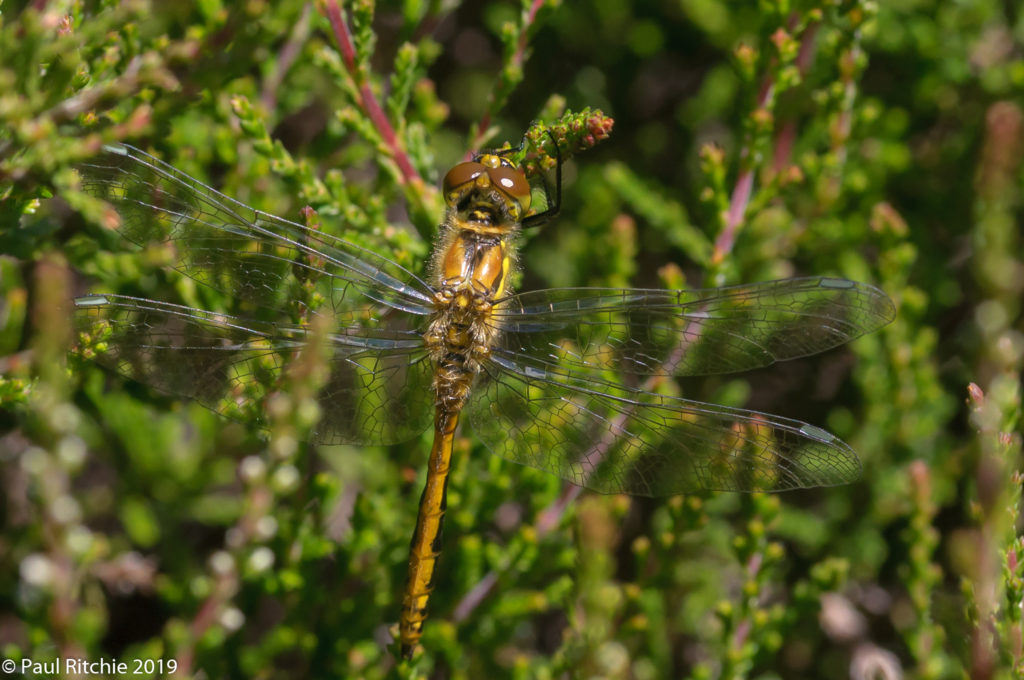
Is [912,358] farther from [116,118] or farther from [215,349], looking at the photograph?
[116,118]

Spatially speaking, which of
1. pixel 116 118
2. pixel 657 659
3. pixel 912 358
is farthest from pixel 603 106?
pixel 657 659

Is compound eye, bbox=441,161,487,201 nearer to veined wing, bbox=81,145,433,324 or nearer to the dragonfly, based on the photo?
the dragonfly

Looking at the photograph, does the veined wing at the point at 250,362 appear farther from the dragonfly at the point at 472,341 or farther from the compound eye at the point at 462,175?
the compound eye at the point at 462,175

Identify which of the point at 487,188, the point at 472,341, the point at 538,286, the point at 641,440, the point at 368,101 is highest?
the point at 538,286

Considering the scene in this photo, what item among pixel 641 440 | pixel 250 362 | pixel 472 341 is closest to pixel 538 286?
pixel 472 341

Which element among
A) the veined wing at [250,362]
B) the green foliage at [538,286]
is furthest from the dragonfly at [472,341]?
the green foliage at [538,286]

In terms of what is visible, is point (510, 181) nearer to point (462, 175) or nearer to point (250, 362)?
point (462, 175)

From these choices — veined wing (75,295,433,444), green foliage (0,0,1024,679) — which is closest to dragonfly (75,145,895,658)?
veined wing (75,295,433,444)
